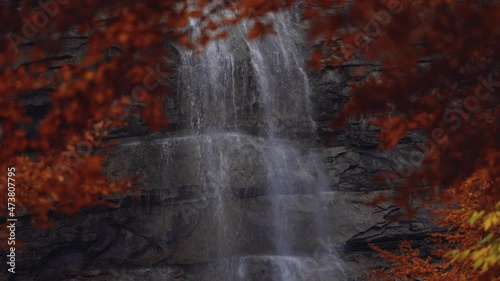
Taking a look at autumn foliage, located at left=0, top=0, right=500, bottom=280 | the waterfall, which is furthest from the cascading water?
autumn foliage, located at left=0, top=0, right=500, bottom=280

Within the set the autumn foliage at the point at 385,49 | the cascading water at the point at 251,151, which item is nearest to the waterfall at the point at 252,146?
the cascading water at the point at 251,151

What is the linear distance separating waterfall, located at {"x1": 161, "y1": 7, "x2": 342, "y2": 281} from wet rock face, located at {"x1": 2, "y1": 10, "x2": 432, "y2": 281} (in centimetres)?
3

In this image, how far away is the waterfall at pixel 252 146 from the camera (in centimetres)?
1611

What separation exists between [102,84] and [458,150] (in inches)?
124

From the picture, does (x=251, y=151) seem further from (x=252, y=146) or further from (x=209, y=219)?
(x=209, y=219)

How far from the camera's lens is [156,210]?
16.4 m

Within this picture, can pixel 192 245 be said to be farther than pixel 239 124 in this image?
No

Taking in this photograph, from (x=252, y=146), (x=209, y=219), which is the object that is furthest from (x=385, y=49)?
(x=252, y=146)

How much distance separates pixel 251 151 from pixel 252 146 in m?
0.14

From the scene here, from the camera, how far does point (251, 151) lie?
16719 mm

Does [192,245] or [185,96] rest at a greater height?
[185,96]

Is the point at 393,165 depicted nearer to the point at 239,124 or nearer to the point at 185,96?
the point at 239,124

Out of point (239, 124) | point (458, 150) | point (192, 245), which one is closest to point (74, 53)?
point (239, 124)

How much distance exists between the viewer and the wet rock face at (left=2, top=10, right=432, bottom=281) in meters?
16.1
